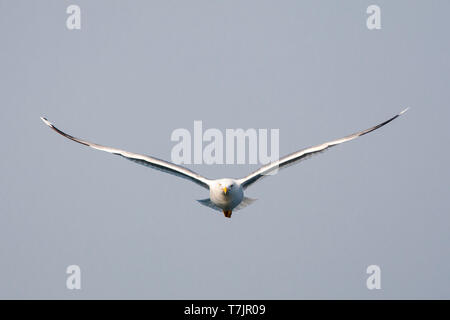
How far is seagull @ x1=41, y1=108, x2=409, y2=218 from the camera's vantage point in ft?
101

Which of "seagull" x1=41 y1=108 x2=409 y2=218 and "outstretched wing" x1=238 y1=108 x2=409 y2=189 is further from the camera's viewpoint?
"outstretched wing" x1=238 y1=108 x2=409 y2=189

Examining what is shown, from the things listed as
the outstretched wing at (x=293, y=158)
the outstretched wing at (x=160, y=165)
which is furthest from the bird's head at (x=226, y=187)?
the outstretched wing at (x=160, y=165)

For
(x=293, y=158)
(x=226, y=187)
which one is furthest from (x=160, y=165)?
(x=293, y=158)

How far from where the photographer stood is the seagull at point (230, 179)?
30.7m

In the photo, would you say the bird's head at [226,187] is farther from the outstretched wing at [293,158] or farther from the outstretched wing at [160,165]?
the outstretched wing at [160,165]

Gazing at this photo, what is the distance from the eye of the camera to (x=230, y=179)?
31062mm

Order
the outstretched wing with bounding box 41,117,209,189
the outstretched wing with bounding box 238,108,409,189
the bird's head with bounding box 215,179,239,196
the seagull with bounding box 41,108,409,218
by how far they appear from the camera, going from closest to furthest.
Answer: the bird's head with bounding box 215,179,239,196, the seagull with bounding box 41,108,409,218, the outstretched wing with bounding box 238,108,409,189, the outstretched wing with bounding box 41,117,209,189

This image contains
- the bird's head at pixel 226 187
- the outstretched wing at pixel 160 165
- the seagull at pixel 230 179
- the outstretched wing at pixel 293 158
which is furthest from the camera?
the outstretched wing at pixel 160 165

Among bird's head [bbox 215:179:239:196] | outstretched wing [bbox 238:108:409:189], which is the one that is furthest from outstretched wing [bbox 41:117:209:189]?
outstretched wing [bbox 238:108:409:189]

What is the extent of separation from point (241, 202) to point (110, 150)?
624cm

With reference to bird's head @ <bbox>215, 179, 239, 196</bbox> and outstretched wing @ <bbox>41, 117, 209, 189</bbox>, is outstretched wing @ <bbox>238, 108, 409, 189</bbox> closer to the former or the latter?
bird's head @ <bbox>215, 179, 239, 196</bbox>

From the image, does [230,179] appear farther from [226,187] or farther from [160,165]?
[160,165]
